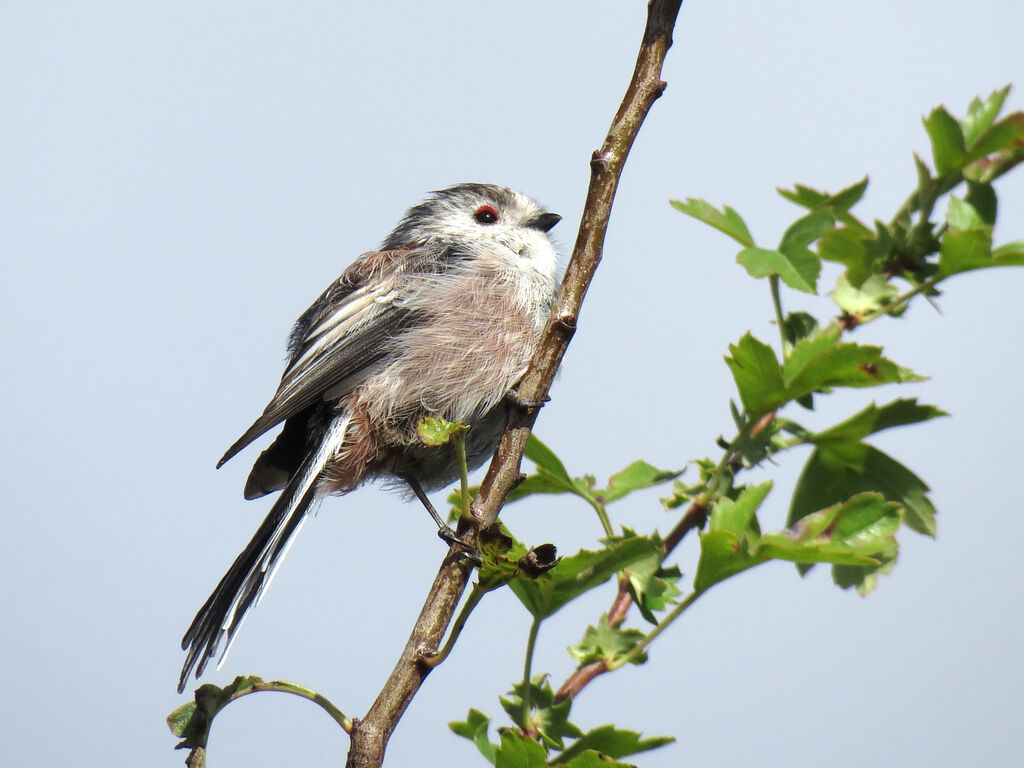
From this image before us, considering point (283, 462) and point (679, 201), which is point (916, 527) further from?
point (283, 462)

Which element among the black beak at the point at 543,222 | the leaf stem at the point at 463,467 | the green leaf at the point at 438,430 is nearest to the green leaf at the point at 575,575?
the leaf stem at the point at 463,467

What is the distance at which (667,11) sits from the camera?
1.78m

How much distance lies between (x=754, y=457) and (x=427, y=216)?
12.5 ft

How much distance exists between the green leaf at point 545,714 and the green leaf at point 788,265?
2.37ft

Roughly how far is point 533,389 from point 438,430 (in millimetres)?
328

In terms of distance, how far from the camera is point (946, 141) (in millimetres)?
1348

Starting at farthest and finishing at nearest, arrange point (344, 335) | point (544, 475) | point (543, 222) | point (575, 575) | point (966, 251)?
1. point (543, 222)
2. point (344, 335)
3. point (544, 475)
4. point (575, 575)
5. point (966, 251)

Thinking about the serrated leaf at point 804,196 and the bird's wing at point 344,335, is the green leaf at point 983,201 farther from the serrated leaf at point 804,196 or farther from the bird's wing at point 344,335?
the bird's wing at point 344,335

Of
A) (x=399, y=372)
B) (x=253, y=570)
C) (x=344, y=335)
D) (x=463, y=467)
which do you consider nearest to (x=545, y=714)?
(x=463, y=467)

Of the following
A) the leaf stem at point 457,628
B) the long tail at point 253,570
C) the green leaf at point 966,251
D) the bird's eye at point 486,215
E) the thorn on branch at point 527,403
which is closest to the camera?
the green leaf at point 966,251

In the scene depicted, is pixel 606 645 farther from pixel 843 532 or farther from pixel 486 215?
pixel 486 215

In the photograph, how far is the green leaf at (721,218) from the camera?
4.83ft

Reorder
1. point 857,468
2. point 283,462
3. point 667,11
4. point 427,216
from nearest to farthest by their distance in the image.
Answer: point 857,468, point 667,11, point 283,462, point 427,216

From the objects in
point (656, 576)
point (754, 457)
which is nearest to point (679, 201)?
point (754, 457)
